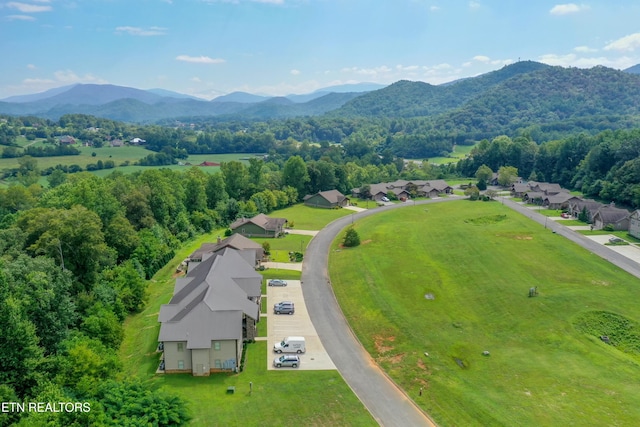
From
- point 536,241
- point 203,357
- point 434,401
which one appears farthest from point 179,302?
point 536,241

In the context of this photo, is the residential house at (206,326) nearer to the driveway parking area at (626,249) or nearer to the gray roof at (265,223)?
the gray roof at (265,223)

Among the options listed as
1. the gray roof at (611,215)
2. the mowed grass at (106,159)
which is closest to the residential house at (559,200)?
the gray roof at (611,215)

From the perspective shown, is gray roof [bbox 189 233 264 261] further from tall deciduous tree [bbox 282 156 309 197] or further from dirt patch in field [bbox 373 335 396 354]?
tall deciduous tree [bbox 282 156 309 197]

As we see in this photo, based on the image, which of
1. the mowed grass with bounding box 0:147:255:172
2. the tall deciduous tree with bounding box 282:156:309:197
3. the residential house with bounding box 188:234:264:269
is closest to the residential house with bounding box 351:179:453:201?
the tall deciduous tree with bounding box 282:156:309:197

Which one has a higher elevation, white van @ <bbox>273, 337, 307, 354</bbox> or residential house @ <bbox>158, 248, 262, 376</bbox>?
residential house @ <bbox>158, 248, 262, 376</bbox>

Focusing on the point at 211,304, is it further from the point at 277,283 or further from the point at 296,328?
the point at 277,283

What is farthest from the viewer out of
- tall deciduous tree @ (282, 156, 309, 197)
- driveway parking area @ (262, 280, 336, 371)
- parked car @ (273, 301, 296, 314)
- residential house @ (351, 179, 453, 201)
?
residential house @ (351, 179, 453, 201)

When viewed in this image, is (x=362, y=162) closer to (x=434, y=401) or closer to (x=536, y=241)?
(x=536, y=241)
